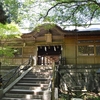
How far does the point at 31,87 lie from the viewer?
11.5 metres

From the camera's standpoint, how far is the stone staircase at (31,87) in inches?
407

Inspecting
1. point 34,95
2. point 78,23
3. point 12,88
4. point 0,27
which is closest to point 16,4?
point 0,27

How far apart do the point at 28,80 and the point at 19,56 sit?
6978 mm

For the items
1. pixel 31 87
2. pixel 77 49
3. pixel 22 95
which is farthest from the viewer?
pixel 77 49

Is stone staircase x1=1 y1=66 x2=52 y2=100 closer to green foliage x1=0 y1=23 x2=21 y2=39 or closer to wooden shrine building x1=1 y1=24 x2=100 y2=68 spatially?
green foliage x1=0 y1=23 x2=21 y2=39

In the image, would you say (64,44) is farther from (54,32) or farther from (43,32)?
(43,32)

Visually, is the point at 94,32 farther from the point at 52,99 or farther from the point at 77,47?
the point at 52,99

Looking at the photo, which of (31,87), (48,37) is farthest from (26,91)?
(48,37)

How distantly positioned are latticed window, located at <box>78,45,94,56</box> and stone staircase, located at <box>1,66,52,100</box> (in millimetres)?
4427

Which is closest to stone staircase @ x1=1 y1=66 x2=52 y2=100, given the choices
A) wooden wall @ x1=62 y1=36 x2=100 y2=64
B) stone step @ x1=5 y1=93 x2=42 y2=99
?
stone step @ x1=5 y1=93 x2=42 y2=99

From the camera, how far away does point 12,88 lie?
452 inches

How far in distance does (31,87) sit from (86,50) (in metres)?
8.09

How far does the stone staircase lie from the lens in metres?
10.3

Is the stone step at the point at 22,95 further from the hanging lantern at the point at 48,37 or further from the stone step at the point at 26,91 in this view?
the hanging lantern at the point at 48,37
